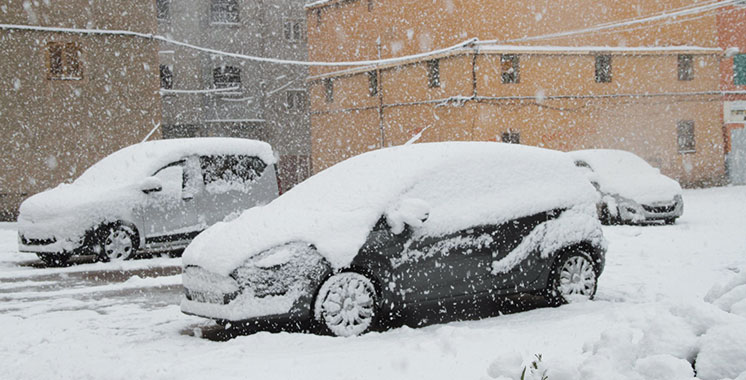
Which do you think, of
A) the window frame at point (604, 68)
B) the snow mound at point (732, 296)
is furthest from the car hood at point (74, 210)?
the window frame at point (604, 68)

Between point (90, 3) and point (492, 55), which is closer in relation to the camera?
point (90, 3)

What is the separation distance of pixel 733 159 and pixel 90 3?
93.7 feet

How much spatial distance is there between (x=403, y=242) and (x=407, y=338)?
93cm

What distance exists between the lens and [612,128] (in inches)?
1367

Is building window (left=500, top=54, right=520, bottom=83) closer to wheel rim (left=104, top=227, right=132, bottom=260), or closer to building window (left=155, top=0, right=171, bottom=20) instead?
building window (left=155, top=0, right=171, bottom=20)

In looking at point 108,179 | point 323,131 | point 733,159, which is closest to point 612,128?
point 733,159

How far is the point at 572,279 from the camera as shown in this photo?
812 centimetres

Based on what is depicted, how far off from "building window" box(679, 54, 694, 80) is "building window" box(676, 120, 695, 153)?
206cm

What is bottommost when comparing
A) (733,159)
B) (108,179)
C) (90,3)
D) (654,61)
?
(733,159)

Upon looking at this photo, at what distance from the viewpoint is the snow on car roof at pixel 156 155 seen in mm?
12953

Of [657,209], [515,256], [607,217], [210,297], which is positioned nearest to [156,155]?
[210,297]

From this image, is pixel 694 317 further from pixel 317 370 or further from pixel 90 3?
pixel 90 3

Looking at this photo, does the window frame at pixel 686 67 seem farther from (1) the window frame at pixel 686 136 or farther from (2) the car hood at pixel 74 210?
(2) the car hood at pixel 74 210

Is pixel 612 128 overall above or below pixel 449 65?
below
